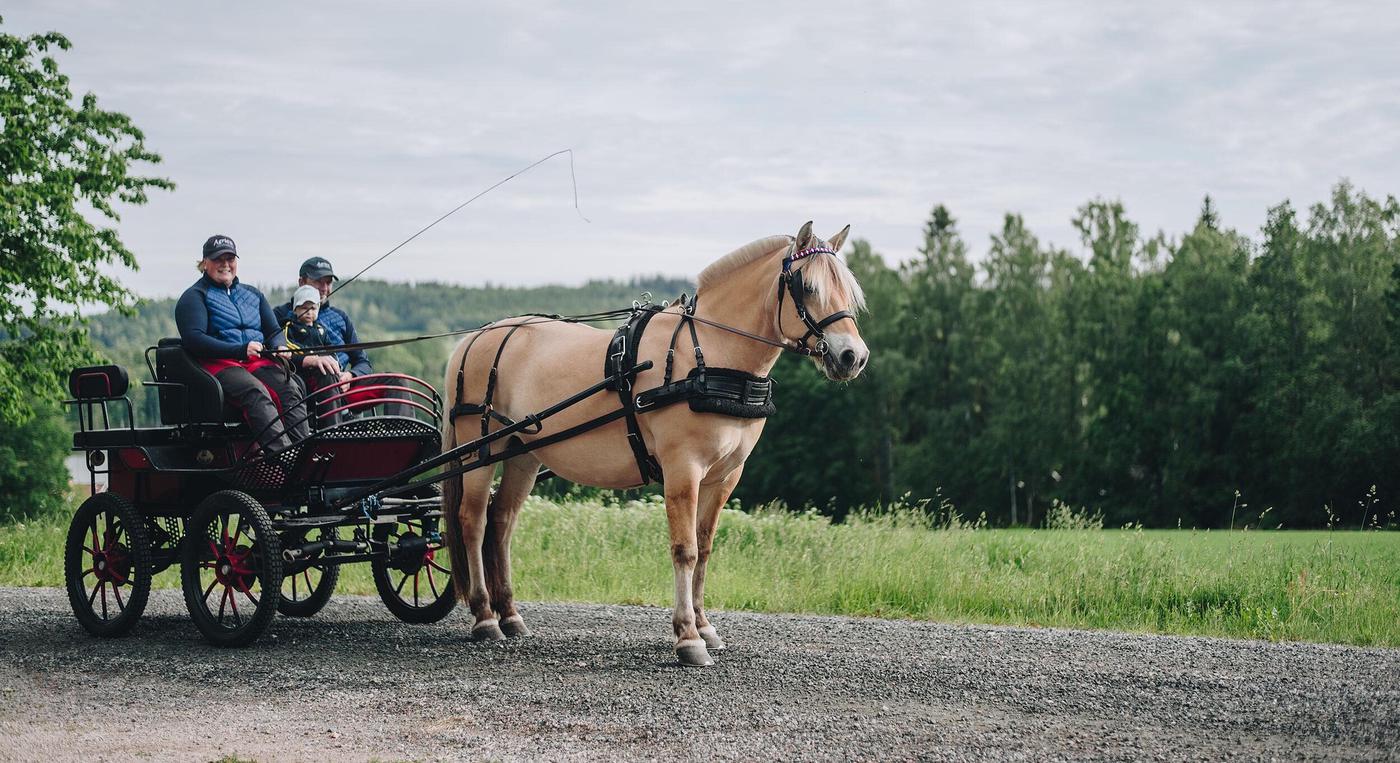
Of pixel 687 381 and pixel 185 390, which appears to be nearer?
pixel 687 381

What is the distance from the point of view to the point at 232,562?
319 inches

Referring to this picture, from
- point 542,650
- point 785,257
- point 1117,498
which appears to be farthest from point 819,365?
point 1117,498

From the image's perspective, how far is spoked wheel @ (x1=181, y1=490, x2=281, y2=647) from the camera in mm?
7711

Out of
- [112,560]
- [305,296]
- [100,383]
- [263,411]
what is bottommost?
[112,560]

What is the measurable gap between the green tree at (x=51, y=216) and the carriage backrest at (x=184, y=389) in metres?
17.4

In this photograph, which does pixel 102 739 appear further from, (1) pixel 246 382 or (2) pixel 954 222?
(2) pixel 954 222

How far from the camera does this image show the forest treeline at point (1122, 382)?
40500 mm

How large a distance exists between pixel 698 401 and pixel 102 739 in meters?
3.38

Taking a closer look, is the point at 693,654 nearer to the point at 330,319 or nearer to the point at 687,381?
the point at 687,381

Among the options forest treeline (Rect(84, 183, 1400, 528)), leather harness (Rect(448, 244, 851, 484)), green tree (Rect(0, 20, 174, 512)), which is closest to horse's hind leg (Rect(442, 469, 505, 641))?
leather harness (Rect(448, 244, 851, 484))

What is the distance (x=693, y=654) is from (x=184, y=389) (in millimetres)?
3962

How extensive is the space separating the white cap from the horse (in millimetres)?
1351

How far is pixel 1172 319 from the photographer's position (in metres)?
45.4

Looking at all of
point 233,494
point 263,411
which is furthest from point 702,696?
point 263,411
